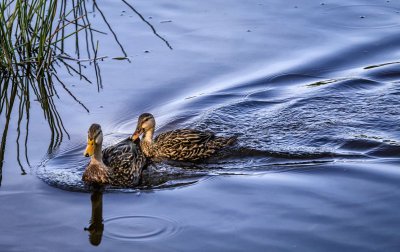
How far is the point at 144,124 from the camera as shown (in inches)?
356

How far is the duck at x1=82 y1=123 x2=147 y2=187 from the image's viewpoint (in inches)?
312

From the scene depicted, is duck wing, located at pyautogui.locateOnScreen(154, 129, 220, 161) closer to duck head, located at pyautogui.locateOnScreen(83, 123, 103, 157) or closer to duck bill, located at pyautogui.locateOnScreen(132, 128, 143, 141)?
duck bill, located at pyautogui.locateOnScreen(132, 128, 143, 141)

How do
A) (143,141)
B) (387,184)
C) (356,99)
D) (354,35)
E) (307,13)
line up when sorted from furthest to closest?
(307,13) < (354,35) < (356,99) < (143,141) < (387,184)

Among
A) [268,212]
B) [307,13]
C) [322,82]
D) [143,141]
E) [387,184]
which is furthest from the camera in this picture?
[307,13]

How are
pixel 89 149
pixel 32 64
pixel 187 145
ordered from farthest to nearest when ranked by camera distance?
pixel 32 64 < pixel 187 145 < pixel 89 149

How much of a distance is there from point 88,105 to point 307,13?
5232mm

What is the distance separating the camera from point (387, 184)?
24.1ft

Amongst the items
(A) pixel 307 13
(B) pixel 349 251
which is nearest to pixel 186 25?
(A) pixel 307 13

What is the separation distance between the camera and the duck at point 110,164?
26.0ft

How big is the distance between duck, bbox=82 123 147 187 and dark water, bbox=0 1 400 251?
21 cm

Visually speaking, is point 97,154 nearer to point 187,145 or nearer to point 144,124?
point 144,124

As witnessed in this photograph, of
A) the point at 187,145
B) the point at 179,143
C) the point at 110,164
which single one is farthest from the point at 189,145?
the point at 110,164

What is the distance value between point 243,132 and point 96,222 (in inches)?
123

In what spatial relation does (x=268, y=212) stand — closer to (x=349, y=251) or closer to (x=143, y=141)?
(x=349, y=251)
